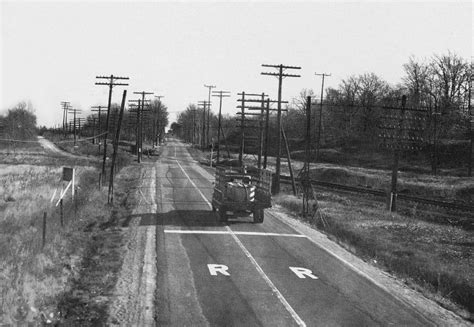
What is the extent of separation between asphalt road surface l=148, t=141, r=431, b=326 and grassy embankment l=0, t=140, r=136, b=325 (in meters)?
1.70

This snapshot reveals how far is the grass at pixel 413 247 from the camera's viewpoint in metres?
13.4

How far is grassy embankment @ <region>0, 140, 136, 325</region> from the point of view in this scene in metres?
9.65

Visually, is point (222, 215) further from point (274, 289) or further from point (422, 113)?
point (422, 113)

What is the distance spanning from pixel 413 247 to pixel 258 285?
31.4 ft

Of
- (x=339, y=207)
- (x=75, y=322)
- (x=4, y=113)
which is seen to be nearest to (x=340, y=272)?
(x=75, y=322)

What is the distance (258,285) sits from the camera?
38.4 feet

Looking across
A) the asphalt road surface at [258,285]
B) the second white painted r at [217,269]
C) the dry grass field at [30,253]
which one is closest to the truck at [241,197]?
the asphalt road surface at [258,285]

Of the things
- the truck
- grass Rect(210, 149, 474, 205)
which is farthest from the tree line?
the truck

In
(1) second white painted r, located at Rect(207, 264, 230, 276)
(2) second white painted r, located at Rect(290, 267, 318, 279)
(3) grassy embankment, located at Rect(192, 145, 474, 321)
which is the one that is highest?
(1) second white painted r, located at Rect(207, 264, 230, 276)

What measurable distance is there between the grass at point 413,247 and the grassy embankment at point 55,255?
860 cm

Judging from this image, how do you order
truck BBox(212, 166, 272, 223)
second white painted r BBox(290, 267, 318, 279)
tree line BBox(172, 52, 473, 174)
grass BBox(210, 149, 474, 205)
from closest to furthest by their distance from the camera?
second white painted r BBox(290, 267, 318, 279) < truck BBox(212, 166, 272, 223) < grass BBox(210, 149, 474, 205) < tree line BBox(172, 52, 473, 174)

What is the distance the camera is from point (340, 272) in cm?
1350

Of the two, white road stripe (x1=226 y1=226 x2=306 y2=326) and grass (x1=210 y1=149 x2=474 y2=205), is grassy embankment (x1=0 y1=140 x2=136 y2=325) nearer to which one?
white road stripe (x1=226 y1=226 x2=306 y2=326)

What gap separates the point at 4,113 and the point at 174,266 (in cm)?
15620
